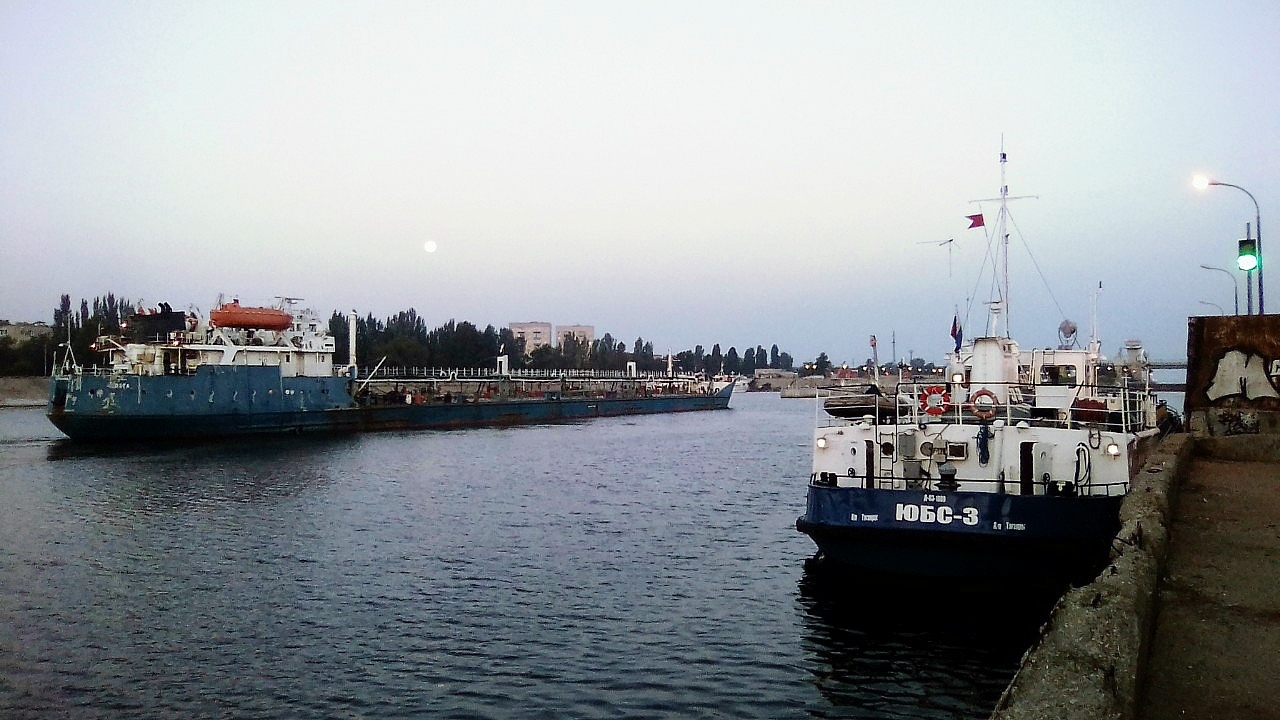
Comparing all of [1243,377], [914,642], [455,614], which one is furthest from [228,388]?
[1243,377]

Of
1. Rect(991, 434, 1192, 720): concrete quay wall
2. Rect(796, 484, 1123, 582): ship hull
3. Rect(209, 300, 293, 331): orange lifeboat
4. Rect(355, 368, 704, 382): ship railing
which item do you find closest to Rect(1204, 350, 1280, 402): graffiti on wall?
Rect(796, 484, 1123, 582): ship hull

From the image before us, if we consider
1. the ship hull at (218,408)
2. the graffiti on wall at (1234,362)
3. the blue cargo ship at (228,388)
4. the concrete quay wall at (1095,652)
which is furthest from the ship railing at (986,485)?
the blue cargo ship at (228,388)

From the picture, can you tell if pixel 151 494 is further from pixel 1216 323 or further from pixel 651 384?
pixel 651 384

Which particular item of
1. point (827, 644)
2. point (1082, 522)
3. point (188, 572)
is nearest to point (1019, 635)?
point (1082, 522)

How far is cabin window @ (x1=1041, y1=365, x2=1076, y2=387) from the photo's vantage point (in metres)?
23.5

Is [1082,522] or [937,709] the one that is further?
[1082,522]

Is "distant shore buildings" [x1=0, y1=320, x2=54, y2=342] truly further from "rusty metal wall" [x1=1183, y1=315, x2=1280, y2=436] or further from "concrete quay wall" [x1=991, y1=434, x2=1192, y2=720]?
"concrete quay wall" [x1=991, y1=434, x2=1192, y2=720]

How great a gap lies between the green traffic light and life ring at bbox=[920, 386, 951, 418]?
19.3ft

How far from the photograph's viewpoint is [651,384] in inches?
4943

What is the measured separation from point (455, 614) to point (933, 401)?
34.4 feet

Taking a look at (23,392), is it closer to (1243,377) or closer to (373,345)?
(373,345)

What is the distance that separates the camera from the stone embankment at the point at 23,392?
4385 inches

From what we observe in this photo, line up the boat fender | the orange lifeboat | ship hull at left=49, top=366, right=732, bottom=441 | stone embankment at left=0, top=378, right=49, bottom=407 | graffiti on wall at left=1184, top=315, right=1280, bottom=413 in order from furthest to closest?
stone embankment at left=0, top=378, right=49, bottom=407
the orange lifeboat
ship hull at left=49, top=366, right=732, bottom=441
graffiti on wall at left=1184, top=315, right=1280, bottom=413
the boat fender

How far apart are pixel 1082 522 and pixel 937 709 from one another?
16.0 feet
